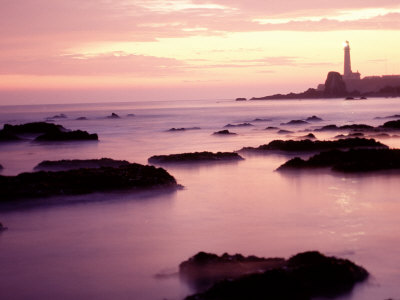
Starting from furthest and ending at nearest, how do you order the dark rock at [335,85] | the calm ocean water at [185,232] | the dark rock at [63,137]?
the dark rock at [335,85], the dark rock at [63,137], the calm ocean water at [185,232]

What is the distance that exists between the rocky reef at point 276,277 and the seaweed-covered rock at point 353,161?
715 centimetres

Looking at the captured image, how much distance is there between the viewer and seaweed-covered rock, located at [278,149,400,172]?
11758mm

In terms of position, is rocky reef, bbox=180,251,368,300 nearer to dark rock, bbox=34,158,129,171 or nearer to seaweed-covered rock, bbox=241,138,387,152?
dark rock, bbox=34,158,129,171

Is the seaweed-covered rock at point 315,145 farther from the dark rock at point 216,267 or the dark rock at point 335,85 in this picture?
the dark rock at point 335,85

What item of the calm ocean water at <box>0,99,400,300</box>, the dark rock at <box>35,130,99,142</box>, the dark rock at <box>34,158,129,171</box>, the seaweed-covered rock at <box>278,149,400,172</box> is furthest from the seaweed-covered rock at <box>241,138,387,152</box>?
the dark rock at <box>35,130,99,142</box>

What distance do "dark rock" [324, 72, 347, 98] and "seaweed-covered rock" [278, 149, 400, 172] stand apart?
112171mm

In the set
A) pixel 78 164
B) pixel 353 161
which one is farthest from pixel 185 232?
pixel 78 164

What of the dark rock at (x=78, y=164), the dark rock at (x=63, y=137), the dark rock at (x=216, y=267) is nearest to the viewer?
the dark rock at (x=216, y=267)

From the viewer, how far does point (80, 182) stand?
31.4ft

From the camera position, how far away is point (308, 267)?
4.57m

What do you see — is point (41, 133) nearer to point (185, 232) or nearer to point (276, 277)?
point (185, 232)

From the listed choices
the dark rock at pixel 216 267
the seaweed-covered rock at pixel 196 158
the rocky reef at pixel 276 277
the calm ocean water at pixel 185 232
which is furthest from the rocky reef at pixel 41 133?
the rocky reef at pixel 276 277

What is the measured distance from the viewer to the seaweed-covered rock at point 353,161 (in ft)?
38.6

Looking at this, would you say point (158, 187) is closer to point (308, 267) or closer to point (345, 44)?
point (308, 267)
